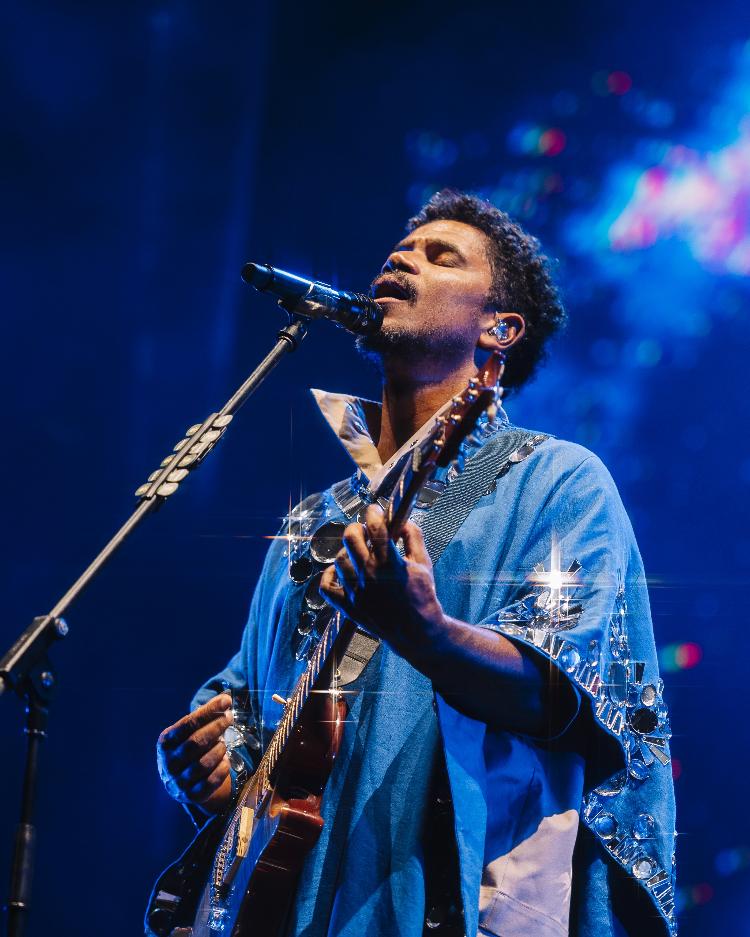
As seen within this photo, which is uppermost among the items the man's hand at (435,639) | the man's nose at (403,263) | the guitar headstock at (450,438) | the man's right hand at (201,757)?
Result: the man's nose at (403,263)

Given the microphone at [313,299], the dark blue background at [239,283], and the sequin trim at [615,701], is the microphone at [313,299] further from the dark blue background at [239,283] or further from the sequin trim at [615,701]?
the dark blue background at [239,283]

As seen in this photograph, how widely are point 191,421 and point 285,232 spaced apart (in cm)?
63

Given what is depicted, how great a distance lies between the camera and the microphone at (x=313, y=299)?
172 cm

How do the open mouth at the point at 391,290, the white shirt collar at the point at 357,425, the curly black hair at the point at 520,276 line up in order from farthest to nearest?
the curly black hair at the point at 520,276 → the open mouth at the point at 391,290 → the white shirt collar at the point at 357,425

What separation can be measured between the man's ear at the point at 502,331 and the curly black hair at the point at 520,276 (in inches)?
2.5

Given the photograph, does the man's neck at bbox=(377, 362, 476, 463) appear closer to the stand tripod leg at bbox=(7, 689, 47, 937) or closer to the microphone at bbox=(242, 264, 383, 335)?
the microphone at bbox=(242, 264, 383, 335)

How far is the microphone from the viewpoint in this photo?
5.65 ft

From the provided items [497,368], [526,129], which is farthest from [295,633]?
[526,129]

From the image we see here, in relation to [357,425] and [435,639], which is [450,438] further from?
[357,425]

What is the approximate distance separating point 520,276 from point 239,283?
92 cm

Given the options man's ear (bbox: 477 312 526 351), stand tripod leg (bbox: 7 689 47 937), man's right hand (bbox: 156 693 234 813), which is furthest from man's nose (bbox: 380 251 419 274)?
stand tripod leg (bbox: 7 689 47 937)

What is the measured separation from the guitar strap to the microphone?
0.35 metres

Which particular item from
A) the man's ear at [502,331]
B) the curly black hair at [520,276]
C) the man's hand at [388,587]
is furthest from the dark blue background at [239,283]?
the man's hand at [388,587]

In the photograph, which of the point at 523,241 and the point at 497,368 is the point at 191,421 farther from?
the point at 497,368
